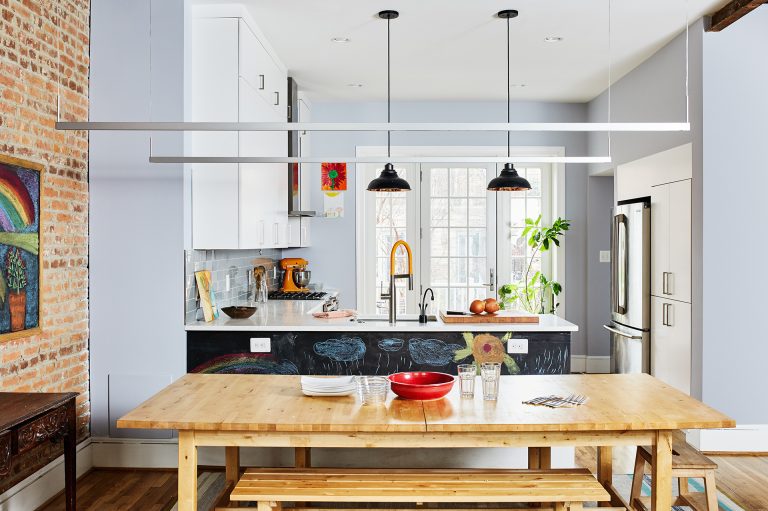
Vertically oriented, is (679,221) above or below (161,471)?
above

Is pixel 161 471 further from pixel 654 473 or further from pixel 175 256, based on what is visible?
pixel 654 473

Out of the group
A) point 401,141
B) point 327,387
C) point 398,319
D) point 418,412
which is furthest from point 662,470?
point 401,141

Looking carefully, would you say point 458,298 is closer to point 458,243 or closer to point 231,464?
point 458,243

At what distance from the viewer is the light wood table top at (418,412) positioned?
8.54 ft

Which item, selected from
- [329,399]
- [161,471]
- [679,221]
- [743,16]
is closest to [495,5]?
[743,16]

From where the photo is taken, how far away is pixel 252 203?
5004 mm

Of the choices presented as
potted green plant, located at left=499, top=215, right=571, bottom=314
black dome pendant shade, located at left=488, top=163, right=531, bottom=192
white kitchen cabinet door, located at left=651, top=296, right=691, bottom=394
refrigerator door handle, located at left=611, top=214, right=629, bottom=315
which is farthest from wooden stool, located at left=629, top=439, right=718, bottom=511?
potted green plant, located at left=499, top=215, right=571, bottom=314

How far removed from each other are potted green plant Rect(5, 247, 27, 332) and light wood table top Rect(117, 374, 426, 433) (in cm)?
102

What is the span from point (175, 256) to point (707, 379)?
3523mm

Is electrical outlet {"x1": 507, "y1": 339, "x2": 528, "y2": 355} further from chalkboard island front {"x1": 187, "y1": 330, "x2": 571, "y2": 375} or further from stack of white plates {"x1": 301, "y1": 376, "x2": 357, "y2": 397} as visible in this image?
stack of white plates {"x1": 301, "y1": 376, "x2": 357, "y2": 397}

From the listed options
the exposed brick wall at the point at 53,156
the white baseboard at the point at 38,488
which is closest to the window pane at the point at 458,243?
the exposed brick wall at the point at 53,156

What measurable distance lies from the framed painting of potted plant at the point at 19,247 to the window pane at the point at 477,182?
15.6 feet

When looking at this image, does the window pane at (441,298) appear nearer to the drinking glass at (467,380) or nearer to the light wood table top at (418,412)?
the light wood table top at (418,412)

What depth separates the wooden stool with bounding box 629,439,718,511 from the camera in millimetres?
3168
